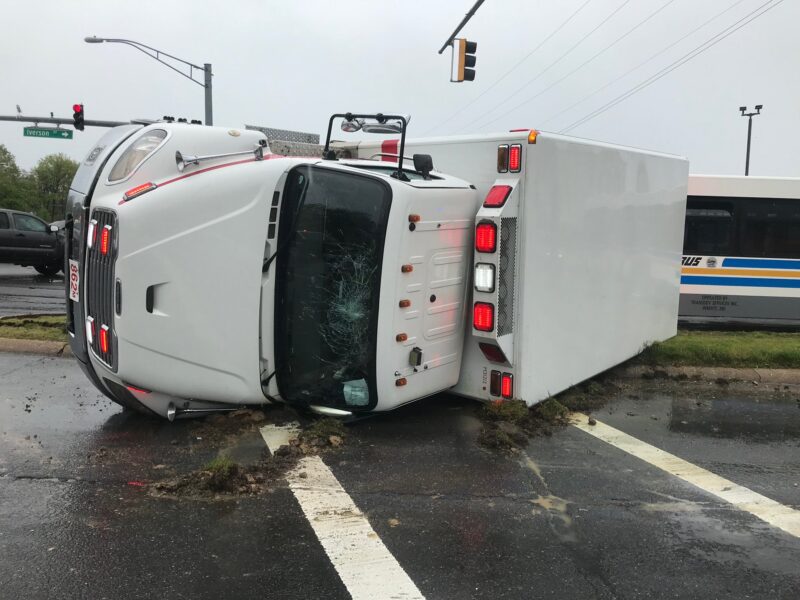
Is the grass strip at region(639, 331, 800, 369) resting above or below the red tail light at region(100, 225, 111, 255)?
below

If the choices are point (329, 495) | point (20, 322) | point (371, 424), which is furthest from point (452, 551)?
point (20, 322)

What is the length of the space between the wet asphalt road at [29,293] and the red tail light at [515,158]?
906 centimetres

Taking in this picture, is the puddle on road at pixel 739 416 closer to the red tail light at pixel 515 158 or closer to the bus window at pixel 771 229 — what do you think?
the red tail light at pixel 515 158

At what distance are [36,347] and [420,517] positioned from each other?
231 inches

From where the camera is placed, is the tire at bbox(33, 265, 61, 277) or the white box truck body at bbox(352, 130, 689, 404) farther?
the tire at bbox(33, 265, 61, 277)

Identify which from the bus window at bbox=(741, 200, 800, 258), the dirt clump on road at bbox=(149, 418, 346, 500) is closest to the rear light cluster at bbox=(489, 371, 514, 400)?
the dirt clump on road at bbox=(149, 418, 346, 500)

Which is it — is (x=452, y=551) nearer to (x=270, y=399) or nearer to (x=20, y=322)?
(x=270, y=399)

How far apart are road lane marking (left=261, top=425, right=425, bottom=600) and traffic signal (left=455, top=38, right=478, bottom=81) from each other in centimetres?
1284

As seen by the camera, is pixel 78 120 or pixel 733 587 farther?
pixel 78 120

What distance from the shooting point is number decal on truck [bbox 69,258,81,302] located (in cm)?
500

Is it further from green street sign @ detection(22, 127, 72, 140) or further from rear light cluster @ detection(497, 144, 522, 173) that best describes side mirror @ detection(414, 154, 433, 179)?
green street sign @ detection(22, 127, 72, 140)

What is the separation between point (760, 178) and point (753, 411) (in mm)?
7890

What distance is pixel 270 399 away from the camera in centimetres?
514

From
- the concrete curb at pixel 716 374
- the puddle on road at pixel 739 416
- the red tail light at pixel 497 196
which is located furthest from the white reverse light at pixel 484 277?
the concrete curb at pixel 716 374
